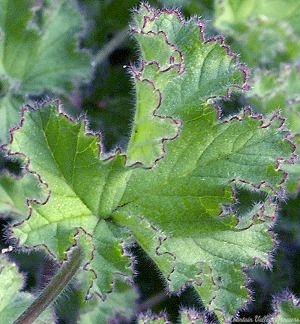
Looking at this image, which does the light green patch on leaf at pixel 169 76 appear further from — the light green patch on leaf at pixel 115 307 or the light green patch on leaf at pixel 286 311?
the light green patch on leaf at pixel 115 307

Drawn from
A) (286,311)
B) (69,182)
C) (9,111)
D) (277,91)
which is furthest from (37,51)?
(286,311)

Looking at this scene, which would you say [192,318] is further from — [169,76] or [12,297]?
[169,76]

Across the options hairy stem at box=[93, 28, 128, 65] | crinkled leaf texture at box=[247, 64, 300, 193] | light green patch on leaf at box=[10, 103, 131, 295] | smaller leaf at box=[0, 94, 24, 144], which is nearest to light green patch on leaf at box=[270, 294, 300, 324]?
light green patch on leaf at box=[10, 103, 131, 295]

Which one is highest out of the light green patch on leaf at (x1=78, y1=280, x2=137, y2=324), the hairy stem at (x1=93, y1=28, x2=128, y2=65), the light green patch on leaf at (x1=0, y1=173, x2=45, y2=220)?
the hairy stem at (x1=93, y1=28, x2=128, y2=65)

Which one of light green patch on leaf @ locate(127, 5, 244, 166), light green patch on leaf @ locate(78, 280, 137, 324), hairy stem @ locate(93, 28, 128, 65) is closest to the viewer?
light green patch on leaf @ locate(127, 5, 244, 166)

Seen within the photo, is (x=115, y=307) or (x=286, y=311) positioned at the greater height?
(x=286, y=311)

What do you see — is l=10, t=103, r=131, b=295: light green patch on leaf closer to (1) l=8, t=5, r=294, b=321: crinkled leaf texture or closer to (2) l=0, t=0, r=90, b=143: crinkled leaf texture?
(1) l=8, t=5, r=294, b=321: crinkled leaf texture

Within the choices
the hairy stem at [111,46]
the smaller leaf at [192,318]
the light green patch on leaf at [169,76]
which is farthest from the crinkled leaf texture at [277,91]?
the smaller leaf at [192,318]

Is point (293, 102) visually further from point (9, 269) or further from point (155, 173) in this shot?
point (9, 269)
